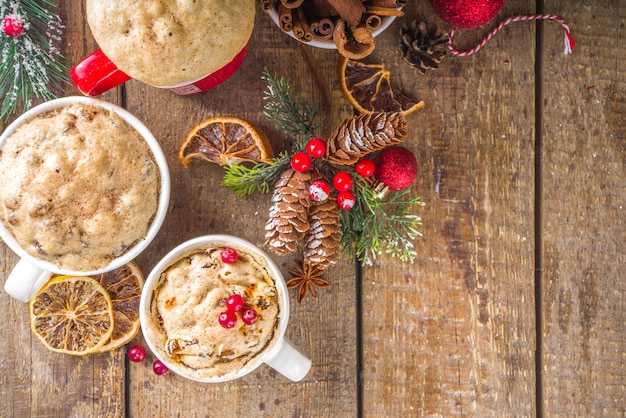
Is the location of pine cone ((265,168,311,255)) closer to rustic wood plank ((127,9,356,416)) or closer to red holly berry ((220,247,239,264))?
red holly berry ((220,247,239,264))

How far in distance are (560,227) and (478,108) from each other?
0.40 metres

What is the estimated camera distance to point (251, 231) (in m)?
1.59

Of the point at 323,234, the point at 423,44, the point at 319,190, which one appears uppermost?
the point at 423,44

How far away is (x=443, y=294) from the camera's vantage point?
163 cm

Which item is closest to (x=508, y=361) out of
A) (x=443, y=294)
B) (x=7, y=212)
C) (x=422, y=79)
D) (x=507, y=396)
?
(x=507, y=396)

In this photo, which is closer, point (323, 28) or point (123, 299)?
point (323, 28)

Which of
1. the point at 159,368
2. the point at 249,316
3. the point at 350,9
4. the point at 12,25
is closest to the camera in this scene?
the point at 350,9

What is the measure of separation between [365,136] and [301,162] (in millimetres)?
161

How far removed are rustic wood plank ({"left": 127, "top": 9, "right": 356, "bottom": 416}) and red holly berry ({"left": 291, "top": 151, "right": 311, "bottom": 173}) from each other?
0.61 ft

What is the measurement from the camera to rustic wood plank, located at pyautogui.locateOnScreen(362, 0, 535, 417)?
1593 mm

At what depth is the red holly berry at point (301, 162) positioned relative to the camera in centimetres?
138

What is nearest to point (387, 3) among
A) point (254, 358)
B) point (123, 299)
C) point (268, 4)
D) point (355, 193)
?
point (268, 4)

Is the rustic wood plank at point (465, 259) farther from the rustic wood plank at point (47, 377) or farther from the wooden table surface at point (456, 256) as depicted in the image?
the rustic wood plank at point (47, 377)

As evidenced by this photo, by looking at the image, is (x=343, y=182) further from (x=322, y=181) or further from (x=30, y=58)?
(x=30, y=58)
